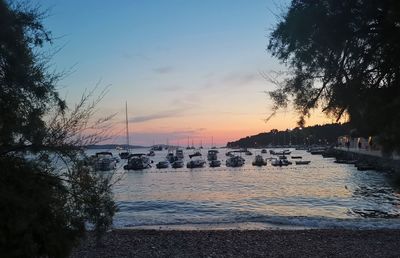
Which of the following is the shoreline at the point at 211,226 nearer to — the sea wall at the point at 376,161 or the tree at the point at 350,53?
the tree at the point at 350,53

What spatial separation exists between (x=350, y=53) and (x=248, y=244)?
1005 cm

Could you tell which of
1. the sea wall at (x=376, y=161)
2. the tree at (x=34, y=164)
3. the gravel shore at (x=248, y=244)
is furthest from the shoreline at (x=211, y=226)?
the sea wall at (x=376, y=161)

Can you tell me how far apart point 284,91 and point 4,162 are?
263 inches

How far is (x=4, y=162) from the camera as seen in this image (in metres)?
8.53

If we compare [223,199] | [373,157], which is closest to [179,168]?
[373,157]

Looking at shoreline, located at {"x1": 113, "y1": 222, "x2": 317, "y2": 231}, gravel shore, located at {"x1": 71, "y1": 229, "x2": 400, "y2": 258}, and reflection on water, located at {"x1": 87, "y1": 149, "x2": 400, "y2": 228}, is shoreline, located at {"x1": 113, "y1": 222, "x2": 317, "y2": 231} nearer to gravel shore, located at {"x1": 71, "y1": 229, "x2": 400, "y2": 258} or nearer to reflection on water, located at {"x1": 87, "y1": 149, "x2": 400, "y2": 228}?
reflection on water, located at {"x1": 87, "y1": 149, "x2": 400, "y2": 228}

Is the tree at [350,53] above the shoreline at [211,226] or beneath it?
above

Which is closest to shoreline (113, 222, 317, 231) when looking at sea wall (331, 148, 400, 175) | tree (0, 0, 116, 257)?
tree (0, 0, 116, 257)

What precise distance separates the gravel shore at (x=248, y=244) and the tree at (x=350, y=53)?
689 cm

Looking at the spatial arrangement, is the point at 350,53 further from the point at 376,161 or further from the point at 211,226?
the point at 376,161

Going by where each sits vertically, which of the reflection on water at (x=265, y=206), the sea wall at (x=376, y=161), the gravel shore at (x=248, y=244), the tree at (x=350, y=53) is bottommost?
the reflection on water at (x=265, y=206)

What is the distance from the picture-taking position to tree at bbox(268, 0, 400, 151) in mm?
10477

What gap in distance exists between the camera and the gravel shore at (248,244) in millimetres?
16484

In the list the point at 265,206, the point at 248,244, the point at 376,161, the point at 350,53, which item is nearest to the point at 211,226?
the point at 248,244
